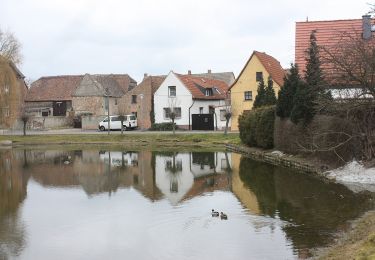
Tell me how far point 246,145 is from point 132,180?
15.7 m

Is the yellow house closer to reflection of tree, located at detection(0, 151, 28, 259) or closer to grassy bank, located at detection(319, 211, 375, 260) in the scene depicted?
reflection of tree, located at detection(0, 151, 28, 259)

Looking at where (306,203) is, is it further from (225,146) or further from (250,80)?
(250,80)

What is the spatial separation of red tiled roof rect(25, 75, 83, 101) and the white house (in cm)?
1742

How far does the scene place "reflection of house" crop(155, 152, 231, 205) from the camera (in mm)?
20672

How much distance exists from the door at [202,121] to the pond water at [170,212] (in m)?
27.1

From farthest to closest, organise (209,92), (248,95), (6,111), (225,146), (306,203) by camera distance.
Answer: (209,92)
(248,95)
(6,111)
(225,146)
(306,203)

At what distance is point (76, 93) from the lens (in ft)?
224

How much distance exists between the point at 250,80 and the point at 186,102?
8881 millimetres

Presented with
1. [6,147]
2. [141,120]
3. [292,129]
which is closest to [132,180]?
[292,129]

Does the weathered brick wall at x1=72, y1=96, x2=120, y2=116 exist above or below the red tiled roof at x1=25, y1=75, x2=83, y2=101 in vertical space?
below

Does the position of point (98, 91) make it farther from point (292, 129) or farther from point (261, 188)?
point (261, 188)

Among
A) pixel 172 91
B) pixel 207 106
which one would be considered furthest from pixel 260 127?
pixel 172 91

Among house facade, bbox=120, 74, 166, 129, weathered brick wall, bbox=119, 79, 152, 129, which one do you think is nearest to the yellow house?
house facade, bbox=120, 74, 166, 129

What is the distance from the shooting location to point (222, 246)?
39.9ft
